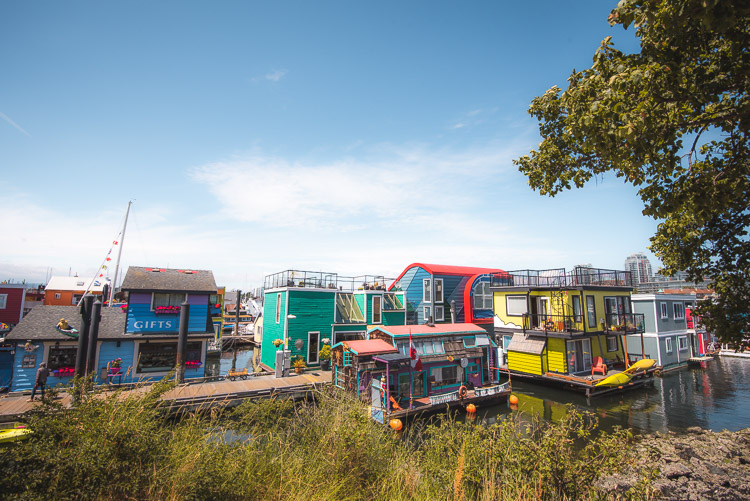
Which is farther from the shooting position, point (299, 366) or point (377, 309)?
point (377, 309)

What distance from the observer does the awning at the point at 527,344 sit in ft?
85.8

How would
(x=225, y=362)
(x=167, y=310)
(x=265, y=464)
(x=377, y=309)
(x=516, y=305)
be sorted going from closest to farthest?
(x=265, y=464) < (x=167, y=310) < (x=516, y=305) < (x=377, y=309) < (x=225, y=362)

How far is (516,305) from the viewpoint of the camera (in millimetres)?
29500

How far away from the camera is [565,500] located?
225 inches

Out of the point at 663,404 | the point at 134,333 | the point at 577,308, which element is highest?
the point at 577,308

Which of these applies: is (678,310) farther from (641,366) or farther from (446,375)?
(446,375)

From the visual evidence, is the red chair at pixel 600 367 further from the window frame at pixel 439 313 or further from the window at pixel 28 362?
the window at pixel 28 362

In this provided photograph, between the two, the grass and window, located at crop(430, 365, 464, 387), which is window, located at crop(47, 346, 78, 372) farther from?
window, located at crop(430, 365, 464, 387)

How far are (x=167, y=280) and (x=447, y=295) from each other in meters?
23.7

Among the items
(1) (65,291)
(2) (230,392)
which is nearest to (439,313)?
(2) (230,392)

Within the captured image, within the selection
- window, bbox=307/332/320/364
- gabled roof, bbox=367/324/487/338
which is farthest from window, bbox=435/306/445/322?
window, bbox=307/332/320/364

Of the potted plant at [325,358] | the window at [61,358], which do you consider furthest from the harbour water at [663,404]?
the window at [61,358]

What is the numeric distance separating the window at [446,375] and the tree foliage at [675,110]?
1442cm

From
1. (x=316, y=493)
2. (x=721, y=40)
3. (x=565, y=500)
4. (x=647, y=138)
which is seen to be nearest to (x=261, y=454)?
(x=316, y=493)
